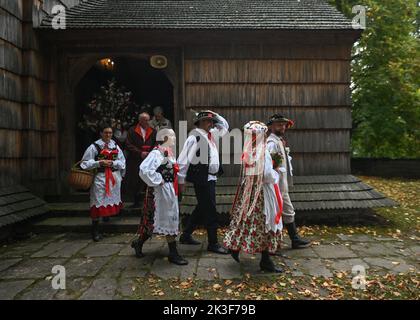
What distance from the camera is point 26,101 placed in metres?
6.22

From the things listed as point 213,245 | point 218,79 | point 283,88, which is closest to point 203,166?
point 213,245

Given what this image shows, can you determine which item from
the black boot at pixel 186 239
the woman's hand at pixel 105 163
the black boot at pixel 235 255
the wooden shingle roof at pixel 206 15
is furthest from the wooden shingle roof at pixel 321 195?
the wooden shingle roof at pixel 206 15

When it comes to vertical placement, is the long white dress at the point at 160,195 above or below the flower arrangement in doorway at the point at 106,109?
below

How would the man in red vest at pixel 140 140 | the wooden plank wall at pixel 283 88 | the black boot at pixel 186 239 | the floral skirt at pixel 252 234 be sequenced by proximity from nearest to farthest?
the floral skirt at pixel 252 234 < the black boot at pixel 186 239 < the man in red vest at pixel 140 140 < the wooden plank wall at pixel 283 88

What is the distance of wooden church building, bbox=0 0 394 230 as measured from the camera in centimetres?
621

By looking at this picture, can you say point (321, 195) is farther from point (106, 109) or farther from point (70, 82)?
point (70, 82)

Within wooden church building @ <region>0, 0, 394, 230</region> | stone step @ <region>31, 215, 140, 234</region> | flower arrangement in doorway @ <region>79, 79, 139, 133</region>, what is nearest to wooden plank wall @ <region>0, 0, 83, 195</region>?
wooden church building @ <region>0, 0, 394, 230</region>

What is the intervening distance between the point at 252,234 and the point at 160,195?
1.33 metres

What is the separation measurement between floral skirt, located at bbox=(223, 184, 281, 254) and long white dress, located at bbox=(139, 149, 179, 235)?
0.80 meters

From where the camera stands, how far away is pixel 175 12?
721 cm

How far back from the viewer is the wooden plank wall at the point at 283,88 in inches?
256

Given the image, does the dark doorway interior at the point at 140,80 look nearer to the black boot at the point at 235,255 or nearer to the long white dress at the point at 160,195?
the long white dress at the point at 160,195

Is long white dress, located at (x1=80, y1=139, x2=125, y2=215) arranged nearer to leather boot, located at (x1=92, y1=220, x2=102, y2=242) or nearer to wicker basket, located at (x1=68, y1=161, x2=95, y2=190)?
wicker basket, located at (x1=68, y1=161, x2=95, y2=190)

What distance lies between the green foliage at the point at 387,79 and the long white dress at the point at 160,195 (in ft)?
32.3
